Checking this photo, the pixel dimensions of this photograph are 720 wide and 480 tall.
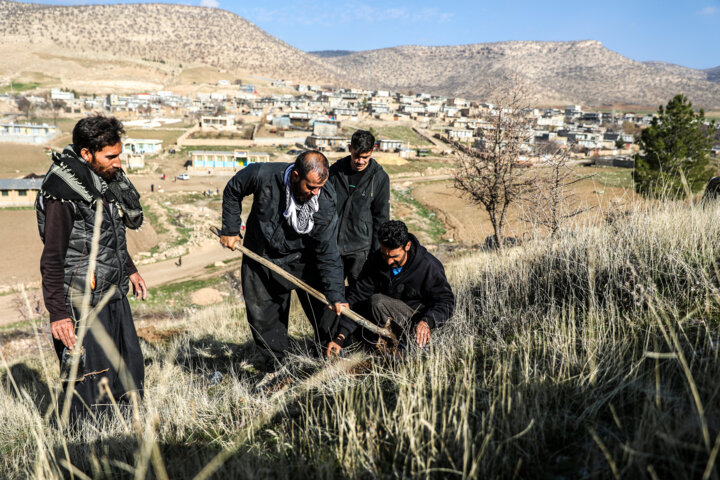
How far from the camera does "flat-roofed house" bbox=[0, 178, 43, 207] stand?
31500 millimetres

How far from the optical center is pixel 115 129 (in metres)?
2.99

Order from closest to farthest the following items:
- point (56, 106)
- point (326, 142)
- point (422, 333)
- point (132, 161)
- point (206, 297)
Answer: point (422, 333) < point (206, 297) < point (132, 161) < point (326, 142) < point (56, 106)

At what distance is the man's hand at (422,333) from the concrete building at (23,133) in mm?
69190

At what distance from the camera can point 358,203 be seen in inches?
174

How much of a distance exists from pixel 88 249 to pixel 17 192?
37.1 m

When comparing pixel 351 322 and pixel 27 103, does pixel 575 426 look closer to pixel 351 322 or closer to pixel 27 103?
pixel 351 322

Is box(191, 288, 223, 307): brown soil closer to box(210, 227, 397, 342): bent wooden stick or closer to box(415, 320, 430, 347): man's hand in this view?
box(210, 227, 397, 342): bent wooden stick

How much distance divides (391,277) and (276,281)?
985 millimetres

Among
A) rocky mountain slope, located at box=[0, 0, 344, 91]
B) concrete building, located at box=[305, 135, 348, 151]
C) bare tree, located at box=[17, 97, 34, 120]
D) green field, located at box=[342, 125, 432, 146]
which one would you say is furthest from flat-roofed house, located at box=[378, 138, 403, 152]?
rocky mountain slope, located at box=[0, 0, 344, 91]

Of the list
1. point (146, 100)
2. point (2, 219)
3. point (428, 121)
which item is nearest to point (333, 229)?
point (2, 219)

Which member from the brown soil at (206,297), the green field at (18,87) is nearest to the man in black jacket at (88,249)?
the brown soil at (206,297)

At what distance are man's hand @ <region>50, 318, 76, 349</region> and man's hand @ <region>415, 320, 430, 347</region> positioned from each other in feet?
7.35

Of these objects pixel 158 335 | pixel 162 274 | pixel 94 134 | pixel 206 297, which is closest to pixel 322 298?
pixel 94 134

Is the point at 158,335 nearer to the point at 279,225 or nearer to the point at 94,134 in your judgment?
the point at 279,225
